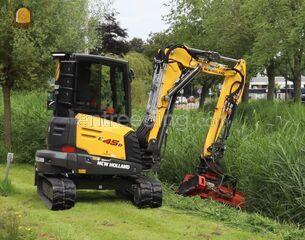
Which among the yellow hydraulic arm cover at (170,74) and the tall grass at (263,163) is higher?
the yellow hydraulic arm cover at (170,74)

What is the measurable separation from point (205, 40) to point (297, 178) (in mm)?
20745

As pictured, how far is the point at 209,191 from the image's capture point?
9.75 meters

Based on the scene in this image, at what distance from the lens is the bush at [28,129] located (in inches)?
525

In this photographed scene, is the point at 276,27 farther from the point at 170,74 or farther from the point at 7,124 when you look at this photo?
the point at 170,74

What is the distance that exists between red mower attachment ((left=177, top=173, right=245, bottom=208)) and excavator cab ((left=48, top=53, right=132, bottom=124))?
170 centimetres

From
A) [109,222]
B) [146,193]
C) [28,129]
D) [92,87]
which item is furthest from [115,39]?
[109,222]

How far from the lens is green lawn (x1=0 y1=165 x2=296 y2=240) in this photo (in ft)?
22.3

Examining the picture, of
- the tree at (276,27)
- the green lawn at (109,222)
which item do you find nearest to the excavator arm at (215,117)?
the green lawn at (109,222)

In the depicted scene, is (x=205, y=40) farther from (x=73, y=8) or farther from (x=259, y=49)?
(x=73, y=8)

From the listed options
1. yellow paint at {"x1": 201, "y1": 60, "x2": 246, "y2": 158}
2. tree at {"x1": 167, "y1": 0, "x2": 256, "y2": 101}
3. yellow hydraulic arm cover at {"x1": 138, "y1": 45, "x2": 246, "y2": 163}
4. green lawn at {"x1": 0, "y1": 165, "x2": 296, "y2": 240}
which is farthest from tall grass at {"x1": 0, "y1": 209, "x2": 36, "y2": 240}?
tree at {"x1": 167, "y1": 0, "x2": 256, "y2": 101}

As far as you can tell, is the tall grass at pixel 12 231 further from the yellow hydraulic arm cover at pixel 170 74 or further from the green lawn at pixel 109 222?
the yellow hydraulic arm cover at pixel 170 74


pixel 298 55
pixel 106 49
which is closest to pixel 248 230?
pixel 298 55

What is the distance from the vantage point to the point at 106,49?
4806cm

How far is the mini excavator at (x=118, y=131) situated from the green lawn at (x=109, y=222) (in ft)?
0.88
